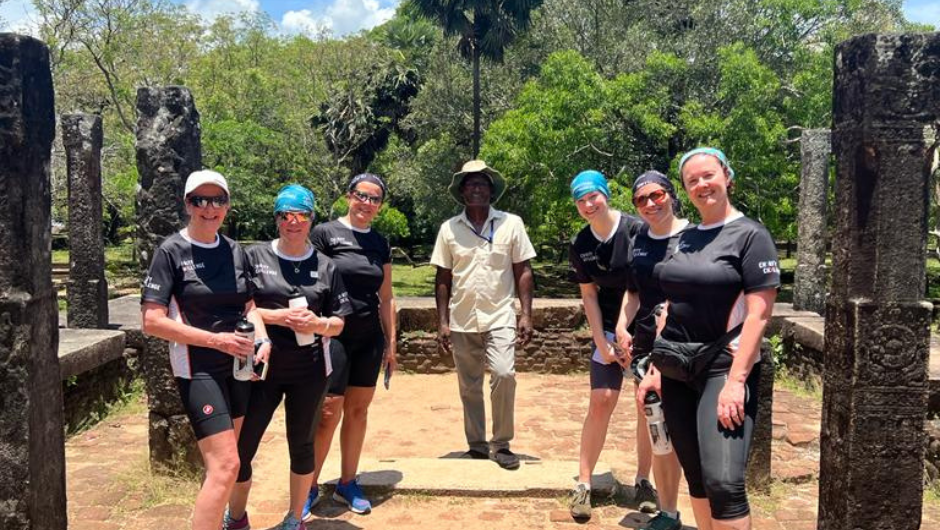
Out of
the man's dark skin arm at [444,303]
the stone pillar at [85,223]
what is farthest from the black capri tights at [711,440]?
the stone pillar at [85,223]

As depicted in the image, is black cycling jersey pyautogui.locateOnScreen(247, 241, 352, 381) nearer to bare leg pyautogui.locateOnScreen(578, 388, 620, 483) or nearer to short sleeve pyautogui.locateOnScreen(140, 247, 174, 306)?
short sleeve pyautogui.locateOnScreen(140, 247, 174, 306)

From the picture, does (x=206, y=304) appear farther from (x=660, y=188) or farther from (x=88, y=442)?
(x=88, y=442)

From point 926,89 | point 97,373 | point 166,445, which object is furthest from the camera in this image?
point 97,373

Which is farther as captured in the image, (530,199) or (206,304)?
(530,199)

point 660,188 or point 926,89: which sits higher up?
point 926,89

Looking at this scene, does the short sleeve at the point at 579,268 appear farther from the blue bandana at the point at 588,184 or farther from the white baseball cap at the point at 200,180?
the white baseball cap at the point at 200,180

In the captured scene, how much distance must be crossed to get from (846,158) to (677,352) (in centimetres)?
100

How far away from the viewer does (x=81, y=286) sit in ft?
25.0

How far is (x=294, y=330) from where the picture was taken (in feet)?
11.3

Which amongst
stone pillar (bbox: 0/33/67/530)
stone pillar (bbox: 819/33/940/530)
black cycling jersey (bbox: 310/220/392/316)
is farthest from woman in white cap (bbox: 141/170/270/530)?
stone pillar (bbox: 819/33/940/530)

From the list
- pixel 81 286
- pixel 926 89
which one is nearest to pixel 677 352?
pixel 926 89

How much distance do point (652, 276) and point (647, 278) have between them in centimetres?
17

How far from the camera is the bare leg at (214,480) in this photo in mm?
3059

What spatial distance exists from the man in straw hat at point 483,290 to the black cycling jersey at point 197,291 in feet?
6.16
